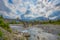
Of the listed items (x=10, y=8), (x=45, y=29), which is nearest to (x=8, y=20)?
(x=10, y=8)

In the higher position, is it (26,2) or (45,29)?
(26,2)

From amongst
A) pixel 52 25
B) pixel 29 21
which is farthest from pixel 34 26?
pixel 52 25

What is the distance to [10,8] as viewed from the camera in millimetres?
7648

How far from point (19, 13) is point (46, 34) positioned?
166 centimetres

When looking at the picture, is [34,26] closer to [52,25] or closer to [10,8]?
[52,25]

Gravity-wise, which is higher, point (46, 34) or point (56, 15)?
point (56, 15)

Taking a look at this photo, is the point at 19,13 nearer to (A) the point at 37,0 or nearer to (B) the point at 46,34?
(A) the point at 37,0

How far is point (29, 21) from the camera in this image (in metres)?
7.68

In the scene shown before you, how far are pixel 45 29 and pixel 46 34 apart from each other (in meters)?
0.32

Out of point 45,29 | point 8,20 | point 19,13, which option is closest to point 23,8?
point 19,13

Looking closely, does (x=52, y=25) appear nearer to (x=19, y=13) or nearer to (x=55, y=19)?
(x=55, y=19)

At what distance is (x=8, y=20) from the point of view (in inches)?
295

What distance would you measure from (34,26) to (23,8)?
1007mm

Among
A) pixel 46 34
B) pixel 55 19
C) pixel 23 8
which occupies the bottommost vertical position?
pixel 46 34
